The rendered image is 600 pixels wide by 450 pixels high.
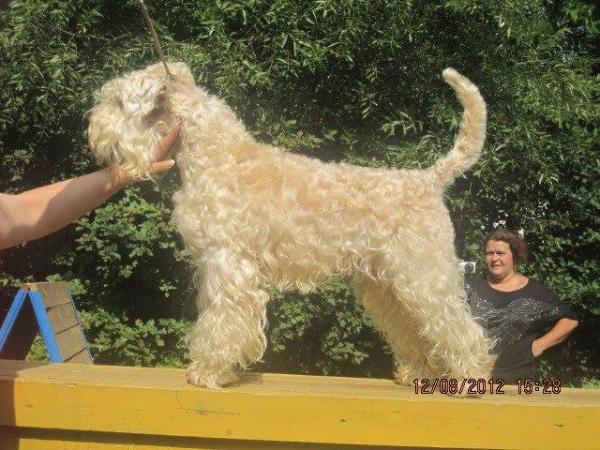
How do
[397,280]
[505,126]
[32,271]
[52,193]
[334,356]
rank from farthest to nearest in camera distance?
[32,271], [334,356], [505,126], [397,280], [52,193]

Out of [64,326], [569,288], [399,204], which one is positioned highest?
[399,204]

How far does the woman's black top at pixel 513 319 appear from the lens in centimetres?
473

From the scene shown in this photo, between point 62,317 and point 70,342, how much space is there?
20 centimetres

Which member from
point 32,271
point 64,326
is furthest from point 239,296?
point 32,271

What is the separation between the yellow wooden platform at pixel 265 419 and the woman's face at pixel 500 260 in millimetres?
2138

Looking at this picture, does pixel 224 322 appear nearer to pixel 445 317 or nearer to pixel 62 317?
pixel 445 317

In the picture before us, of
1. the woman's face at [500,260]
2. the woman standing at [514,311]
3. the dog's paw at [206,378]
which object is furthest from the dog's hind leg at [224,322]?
the woman's face at [500,260]

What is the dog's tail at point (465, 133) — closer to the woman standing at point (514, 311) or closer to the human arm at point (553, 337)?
the woman standing at point (514, 311)

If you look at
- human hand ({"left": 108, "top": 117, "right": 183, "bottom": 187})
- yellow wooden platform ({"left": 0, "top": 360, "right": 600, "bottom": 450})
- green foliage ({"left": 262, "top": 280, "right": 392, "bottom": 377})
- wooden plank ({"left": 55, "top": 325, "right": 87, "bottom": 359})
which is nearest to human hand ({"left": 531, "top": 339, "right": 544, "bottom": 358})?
green foliage ({"left": 262, "top": 280, "right": 392, "bottom": 377})

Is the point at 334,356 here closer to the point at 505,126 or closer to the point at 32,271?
the point at 505,126

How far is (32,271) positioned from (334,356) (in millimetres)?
2901

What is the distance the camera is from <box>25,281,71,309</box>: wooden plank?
4378 mm

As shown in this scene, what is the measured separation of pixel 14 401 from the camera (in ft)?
9.12

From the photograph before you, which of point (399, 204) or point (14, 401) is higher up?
point (399, 204)
